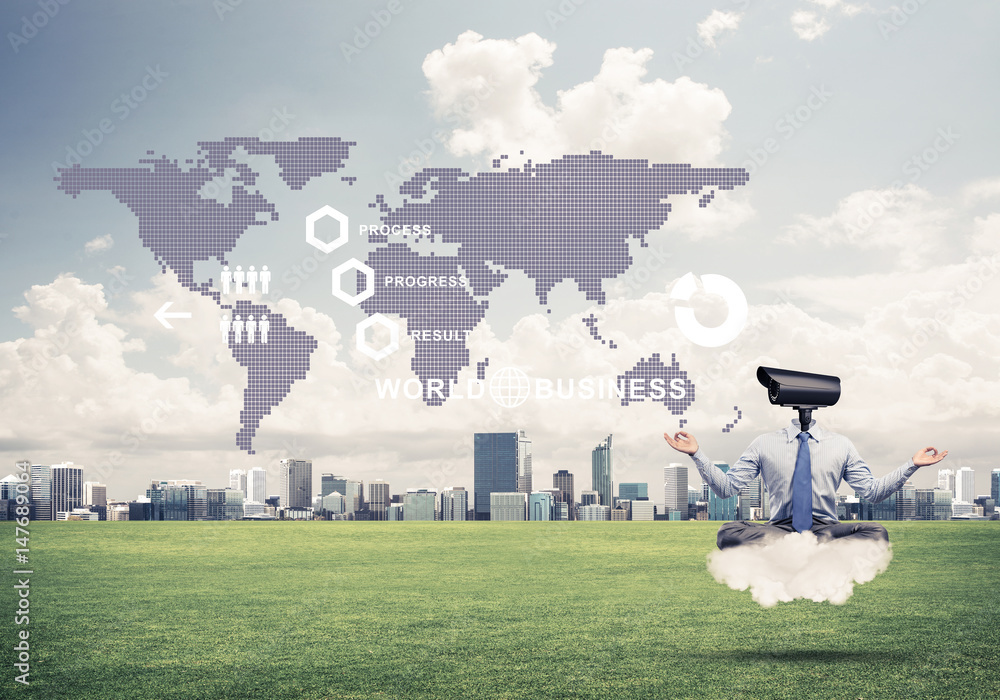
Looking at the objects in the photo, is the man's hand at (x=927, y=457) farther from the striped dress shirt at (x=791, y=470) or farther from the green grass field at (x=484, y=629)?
the green grass field at (x=484, y=629)

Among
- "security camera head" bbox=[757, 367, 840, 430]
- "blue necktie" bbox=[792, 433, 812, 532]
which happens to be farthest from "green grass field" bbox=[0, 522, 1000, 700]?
"security camera head" bbox=[757, 367, 840, 430]

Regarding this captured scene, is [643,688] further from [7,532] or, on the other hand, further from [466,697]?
[7,532]

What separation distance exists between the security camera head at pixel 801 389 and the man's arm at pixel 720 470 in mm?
518

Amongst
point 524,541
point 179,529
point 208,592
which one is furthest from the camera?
point 179,529

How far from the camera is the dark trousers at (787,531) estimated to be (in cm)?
645

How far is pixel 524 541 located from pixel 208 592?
33.6ft

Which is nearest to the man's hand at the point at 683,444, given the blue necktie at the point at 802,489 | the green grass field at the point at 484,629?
the blue necktie at the point at 802,489

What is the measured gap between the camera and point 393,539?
2280cm

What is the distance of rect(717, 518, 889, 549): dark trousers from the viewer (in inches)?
254

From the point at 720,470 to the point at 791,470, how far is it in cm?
54

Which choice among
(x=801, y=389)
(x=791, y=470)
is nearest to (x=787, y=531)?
(x=791, y=470)

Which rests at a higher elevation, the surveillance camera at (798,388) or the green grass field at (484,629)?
the surveillance camera at (798,388)

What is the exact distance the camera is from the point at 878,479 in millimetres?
6398

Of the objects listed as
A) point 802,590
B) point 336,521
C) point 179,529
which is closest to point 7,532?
point 179,529
